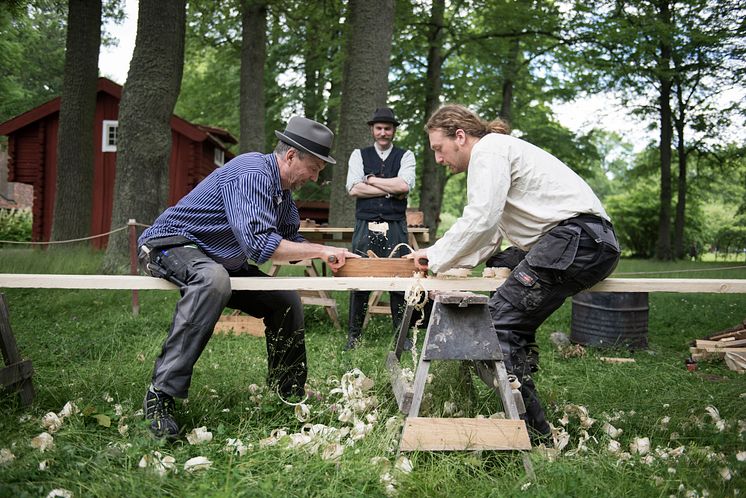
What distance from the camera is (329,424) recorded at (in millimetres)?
3596

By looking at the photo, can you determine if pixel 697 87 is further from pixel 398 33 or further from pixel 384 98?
pixel 384 98

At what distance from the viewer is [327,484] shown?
113 inches

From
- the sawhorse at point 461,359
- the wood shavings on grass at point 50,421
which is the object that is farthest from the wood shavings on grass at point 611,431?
the wood shavings on grass at point 50,421

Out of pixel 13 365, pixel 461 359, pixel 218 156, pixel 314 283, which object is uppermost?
pixel 218 156

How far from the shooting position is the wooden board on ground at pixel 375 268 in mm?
3764

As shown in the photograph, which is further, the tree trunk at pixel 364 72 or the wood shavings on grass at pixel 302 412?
the tree trunk at pixel 364 72

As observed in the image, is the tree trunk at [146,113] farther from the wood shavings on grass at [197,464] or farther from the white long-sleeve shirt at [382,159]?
the wood shavings on grass at [197,464]

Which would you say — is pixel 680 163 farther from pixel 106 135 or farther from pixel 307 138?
pixel 307 138

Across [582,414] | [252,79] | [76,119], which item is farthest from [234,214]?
[252,79]

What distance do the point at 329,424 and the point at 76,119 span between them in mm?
10811

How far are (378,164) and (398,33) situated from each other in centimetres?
1102

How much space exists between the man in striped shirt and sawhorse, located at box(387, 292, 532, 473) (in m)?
0.82

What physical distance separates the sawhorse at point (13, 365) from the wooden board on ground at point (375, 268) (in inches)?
78.7

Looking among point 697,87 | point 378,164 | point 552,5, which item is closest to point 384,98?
point 378,164
